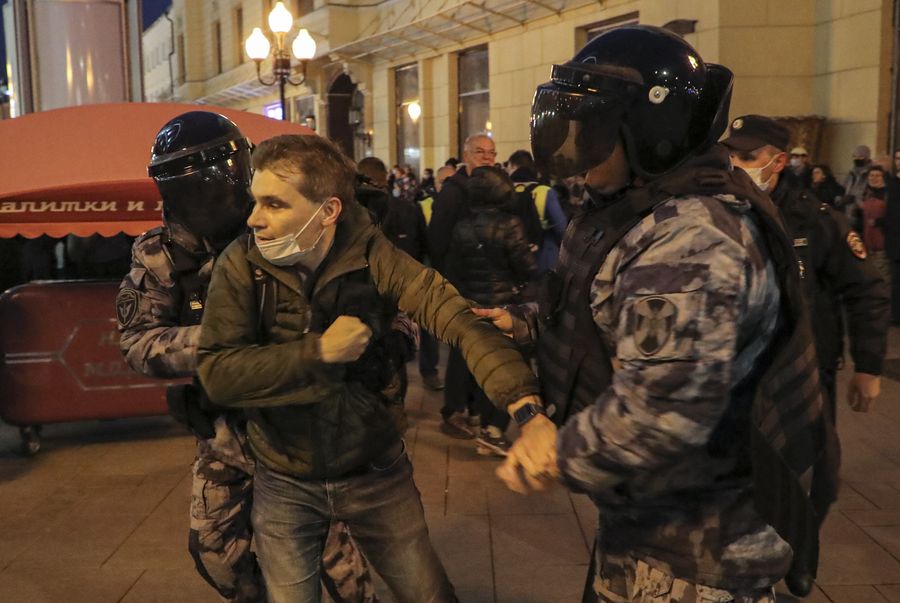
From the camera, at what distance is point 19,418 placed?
5910mm

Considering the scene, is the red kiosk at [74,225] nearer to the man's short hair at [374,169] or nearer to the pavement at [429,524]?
the pavement at [429,524]

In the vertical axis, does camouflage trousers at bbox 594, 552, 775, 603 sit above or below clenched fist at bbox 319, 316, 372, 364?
below

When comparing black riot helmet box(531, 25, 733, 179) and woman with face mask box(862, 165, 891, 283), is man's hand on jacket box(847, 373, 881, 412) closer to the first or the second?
black riot helmet box(531, 25, 733, 179)

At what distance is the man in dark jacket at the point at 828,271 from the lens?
3775 mm

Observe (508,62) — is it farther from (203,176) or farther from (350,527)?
(350,527)

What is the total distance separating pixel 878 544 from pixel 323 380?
Answer: 10.3ft

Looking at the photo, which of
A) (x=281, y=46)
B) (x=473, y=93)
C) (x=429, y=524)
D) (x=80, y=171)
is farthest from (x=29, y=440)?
(x=473, y=93)

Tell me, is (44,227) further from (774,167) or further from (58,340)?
(774,167)

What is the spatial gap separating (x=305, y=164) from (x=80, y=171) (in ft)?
10.6

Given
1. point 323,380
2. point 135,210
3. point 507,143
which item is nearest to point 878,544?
point 323,380

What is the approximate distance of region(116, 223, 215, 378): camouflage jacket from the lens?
2.78 m

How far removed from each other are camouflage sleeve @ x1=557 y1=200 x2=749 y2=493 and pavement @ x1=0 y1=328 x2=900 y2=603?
2284mm

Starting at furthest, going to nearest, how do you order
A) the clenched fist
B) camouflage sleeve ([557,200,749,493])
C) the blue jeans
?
1. the blue jeans
2. the clenched fist
3. camouflage sleeve ([557,200,749,493])

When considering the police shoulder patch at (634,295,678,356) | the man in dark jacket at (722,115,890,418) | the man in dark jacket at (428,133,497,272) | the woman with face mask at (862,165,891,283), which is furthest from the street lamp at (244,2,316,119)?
the police shoulder patch at (634,295,678,356)
